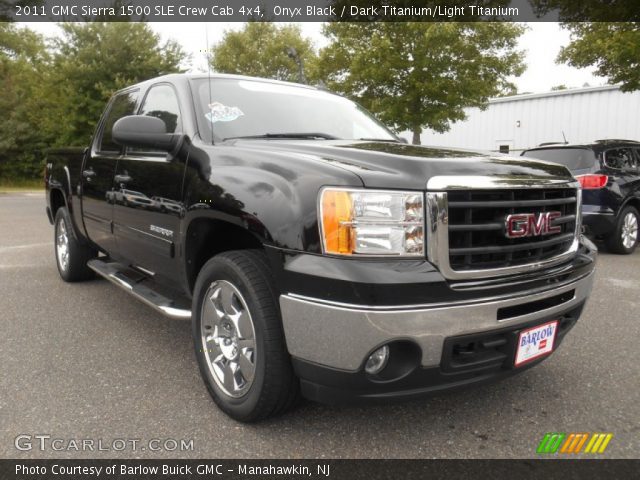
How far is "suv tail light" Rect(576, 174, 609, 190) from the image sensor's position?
6.83 meters

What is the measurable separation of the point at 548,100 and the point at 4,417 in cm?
1704

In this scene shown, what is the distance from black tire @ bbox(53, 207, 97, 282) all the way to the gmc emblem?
13.1 feet

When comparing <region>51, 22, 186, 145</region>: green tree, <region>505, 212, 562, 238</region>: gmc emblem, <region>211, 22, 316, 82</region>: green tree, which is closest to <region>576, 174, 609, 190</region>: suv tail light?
<region>505, 212, 562, 238</region>: gmc emblem

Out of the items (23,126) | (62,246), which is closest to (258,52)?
(23,126)

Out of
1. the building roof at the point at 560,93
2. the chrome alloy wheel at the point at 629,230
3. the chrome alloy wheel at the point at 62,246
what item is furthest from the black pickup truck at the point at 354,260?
the building roof at the point at 560,93

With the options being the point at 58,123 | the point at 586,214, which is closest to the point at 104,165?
the point at 586,214

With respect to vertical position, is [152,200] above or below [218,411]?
above

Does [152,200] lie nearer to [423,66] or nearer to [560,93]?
[423,66]

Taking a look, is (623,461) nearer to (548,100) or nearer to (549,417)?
(549,417)

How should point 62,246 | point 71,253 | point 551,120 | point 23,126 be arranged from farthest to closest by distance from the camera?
point 23,126 → point 551,120 → point 62,246 → point 71,253

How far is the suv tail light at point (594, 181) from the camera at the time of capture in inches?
269

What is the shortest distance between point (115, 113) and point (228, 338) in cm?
263

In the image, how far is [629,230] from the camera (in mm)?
7203

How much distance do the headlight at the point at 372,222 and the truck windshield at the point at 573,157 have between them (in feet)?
19.5
